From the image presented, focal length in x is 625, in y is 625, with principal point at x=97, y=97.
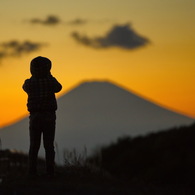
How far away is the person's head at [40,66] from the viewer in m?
11.7

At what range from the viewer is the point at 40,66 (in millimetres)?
11664

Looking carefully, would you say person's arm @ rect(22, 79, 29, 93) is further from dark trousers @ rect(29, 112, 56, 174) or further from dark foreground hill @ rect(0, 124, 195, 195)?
dark foreground hill @ rect(0, 124, 195, 195)

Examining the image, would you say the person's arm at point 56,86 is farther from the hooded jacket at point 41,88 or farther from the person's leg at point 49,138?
the person's leg at point 49,138

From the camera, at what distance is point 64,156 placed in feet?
44.2

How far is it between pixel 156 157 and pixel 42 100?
619 inches

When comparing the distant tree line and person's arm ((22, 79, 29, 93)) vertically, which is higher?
the distant tree line

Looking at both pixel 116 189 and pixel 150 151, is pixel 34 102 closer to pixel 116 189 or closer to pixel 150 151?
pixel 116 189

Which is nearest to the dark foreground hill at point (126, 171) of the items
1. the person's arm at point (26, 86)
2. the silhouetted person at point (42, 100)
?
the silhouetted person at point (42, 100)

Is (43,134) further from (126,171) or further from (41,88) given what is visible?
(126,171)

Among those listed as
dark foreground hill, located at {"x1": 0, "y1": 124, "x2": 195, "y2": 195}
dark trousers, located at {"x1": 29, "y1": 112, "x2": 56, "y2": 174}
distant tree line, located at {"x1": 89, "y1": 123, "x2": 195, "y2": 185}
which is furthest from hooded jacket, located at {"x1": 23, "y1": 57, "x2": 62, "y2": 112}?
distant tree line, located at {"x1": 89, "y1": 123, "x2": 195, "y2": 185}

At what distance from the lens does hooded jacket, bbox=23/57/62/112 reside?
460 inches

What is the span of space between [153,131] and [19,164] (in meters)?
16.2

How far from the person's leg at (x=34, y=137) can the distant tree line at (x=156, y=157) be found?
10657 mm

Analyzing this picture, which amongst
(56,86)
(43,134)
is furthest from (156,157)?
(56,86)
